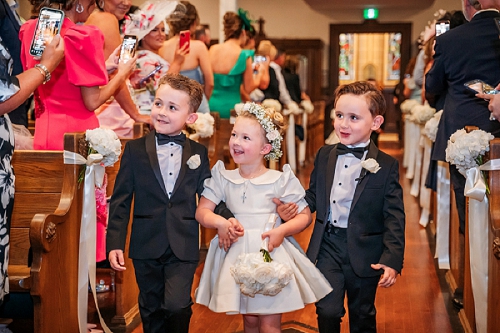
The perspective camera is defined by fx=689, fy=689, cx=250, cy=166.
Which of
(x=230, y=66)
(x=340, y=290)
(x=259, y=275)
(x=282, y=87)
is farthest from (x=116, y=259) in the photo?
(x=282, y=87)

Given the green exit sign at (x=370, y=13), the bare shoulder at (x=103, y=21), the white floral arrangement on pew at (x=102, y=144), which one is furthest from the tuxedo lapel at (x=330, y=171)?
the green exit sign at (x=370, y=13)

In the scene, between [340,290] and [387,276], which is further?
[340,290]

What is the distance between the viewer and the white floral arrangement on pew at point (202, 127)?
5.20 m

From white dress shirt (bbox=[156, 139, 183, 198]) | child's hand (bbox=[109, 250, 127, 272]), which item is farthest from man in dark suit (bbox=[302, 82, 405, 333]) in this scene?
child's hand (bbox=[109, 250, 127, 272])

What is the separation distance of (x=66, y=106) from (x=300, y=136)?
724 cm

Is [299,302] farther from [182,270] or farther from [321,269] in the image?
[182,270]

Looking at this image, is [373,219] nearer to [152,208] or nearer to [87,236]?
[152,208]

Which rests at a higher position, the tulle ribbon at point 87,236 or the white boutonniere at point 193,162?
the white boutonniere at point 193,162

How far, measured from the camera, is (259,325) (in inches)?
119

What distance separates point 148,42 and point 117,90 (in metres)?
1.13

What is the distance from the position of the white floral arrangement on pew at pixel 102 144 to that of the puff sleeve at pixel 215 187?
57 cm

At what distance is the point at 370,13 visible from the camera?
61.8ft

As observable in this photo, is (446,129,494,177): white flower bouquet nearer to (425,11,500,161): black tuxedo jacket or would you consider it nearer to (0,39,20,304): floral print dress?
(425,11,500,161): black tuxedo jacket

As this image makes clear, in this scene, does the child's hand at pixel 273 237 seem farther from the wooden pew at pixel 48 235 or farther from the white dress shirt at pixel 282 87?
the white dress shirt at pixel 282 87
